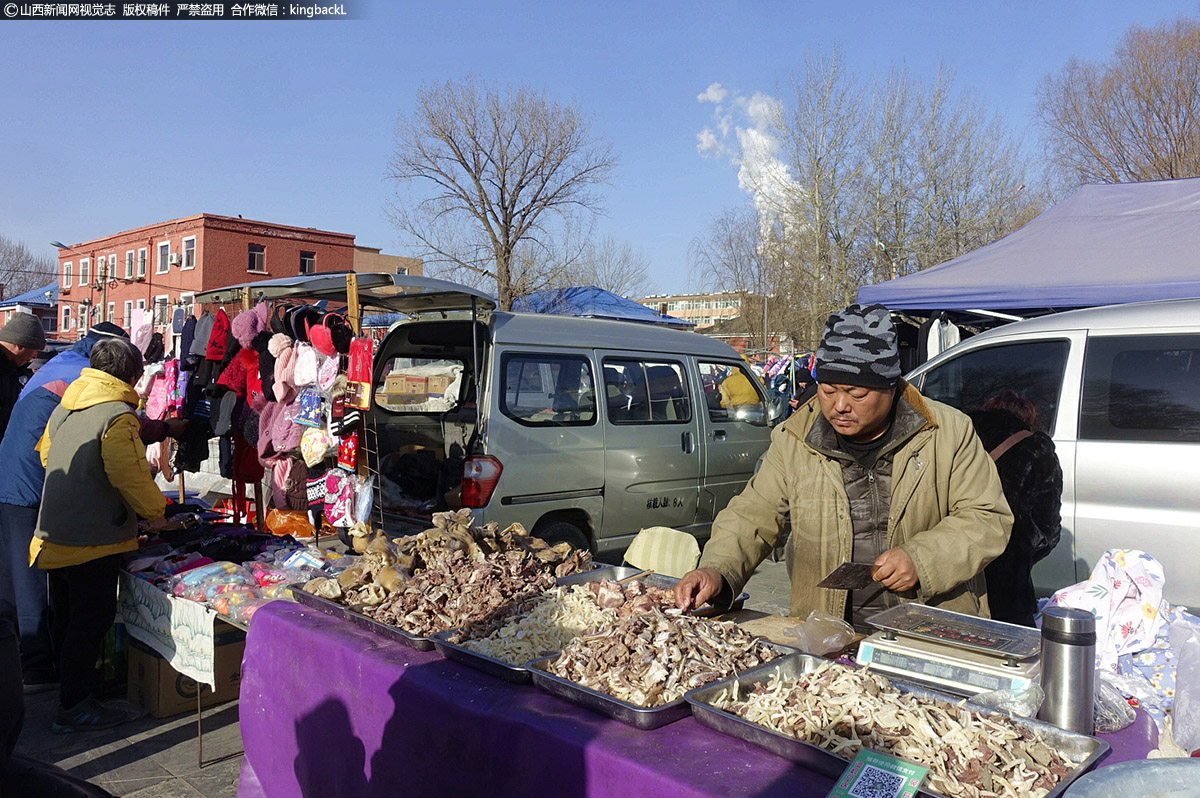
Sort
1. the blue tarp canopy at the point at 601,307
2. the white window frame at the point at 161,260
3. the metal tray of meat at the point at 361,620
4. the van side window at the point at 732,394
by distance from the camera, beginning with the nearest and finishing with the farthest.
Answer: the metal tray of meat at the point at 361,620
the van side window at the point at 732,394
the blue tarp canopy at the point at 601,307
the white window frame at the point at 161,260

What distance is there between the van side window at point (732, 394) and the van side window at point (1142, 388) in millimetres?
3228

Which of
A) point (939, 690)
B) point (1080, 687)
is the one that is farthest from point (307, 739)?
point (1080, 687)

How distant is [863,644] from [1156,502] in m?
3.04

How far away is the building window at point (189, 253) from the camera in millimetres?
43562

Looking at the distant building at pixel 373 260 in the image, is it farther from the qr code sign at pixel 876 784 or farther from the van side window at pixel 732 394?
the qr code sign at pixel 876 784

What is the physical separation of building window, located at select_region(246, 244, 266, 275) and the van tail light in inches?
1705

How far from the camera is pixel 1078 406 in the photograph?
4.61 m

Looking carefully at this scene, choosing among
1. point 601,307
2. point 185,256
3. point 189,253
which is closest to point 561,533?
point 601,307

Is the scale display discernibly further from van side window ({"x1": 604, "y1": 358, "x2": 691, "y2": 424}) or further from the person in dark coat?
van side window ({"x1": 604, "y1": 358, "x2": 691, "y2": 424})

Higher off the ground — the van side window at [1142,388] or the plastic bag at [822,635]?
the van side window at [1142,388]

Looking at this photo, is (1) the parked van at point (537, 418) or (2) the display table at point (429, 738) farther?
(1) the parked van at point (537, 418)

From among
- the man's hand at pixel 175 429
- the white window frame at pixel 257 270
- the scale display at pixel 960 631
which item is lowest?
the scale display at pixel 960 631

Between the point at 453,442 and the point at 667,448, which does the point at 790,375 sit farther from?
the point at 453,442

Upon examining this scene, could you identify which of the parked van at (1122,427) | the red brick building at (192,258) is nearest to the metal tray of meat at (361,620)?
the parked van at (1122,427)
